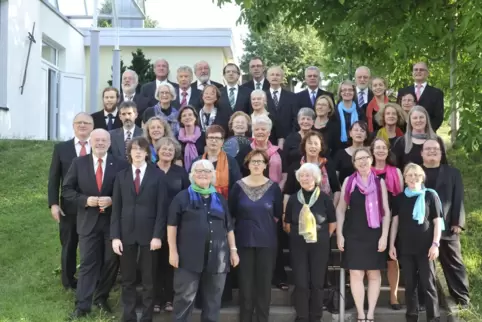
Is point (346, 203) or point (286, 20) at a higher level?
point (286, 20)

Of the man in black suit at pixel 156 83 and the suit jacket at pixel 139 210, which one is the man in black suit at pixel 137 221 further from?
the man in black suit at pixel 156 83

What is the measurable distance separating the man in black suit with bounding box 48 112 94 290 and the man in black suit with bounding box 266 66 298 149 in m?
2.40

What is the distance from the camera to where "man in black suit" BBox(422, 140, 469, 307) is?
659 centimetres

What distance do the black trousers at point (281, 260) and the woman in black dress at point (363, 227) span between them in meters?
0.73

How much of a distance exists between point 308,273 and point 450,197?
1.66m

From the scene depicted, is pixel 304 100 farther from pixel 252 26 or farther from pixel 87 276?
pixel 87 276

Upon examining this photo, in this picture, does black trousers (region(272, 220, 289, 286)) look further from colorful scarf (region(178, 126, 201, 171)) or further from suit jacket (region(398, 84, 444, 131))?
suit jacket (region(398, 84, 444, 131))

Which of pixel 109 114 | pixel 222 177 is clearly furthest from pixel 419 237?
pixel 109 114

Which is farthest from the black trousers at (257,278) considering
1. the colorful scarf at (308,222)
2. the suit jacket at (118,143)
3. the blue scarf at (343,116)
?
the blue scarf at (343,116)

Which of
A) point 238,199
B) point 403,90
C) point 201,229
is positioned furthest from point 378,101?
point 201,229

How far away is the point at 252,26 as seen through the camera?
10031 mm

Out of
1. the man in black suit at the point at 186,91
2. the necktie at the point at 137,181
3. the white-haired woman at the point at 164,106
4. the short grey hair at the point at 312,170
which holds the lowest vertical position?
the necktie at the point at 137,181

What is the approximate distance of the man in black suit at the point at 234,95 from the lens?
8.27m

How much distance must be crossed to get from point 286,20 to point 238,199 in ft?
13.9
